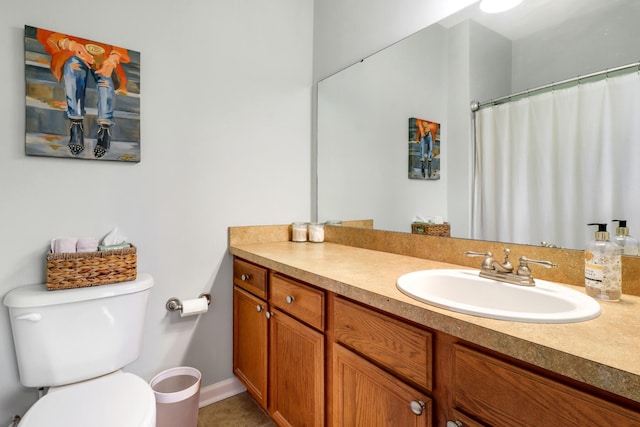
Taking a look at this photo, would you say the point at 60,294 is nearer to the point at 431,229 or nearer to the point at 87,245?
the point at 87,245

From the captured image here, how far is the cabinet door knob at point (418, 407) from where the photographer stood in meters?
0.79

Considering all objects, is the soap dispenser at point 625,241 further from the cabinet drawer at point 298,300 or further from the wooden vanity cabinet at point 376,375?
the cabinet drawer at point 298,300

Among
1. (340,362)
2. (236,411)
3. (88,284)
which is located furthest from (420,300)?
(236,411)

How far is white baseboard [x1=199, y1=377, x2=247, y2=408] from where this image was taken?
172 centimetres

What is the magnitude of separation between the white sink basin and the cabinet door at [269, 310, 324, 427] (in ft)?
1.46

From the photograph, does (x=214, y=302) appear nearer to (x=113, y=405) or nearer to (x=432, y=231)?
(x=113, y=405)

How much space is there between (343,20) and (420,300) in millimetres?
1733

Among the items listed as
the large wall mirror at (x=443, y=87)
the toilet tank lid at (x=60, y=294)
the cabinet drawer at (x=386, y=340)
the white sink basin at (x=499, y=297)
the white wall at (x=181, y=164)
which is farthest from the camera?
the white wall at (x=181, y=164)

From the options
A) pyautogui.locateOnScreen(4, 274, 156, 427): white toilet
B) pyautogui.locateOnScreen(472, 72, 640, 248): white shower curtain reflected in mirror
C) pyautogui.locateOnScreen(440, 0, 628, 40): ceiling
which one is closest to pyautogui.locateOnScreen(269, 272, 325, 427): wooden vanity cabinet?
pyautogui.locateOnScreen(4, 274, 156, 427): white toilet

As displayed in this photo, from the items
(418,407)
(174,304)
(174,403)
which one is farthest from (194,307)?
(418,407)

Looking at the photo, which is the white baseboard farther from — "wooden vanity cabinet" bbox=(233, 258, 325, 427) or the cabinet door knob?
the cabinet door knob

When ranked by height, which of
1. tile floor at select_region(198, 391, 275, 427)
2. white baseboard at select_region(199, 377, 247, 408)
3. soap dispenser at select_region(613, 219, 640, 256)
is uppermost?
soap dispenser at select_region(613, 219, 640, 256)

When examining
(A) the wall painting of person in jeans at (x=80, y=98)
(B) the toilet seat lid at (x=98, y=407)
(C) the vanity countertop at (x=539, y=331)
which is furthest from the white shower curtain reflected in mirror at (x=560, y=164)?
(A) the wall painting of person in jeans at (x=80, y=98)

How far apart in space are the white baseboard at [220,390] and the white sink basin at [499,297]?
1.33 m
